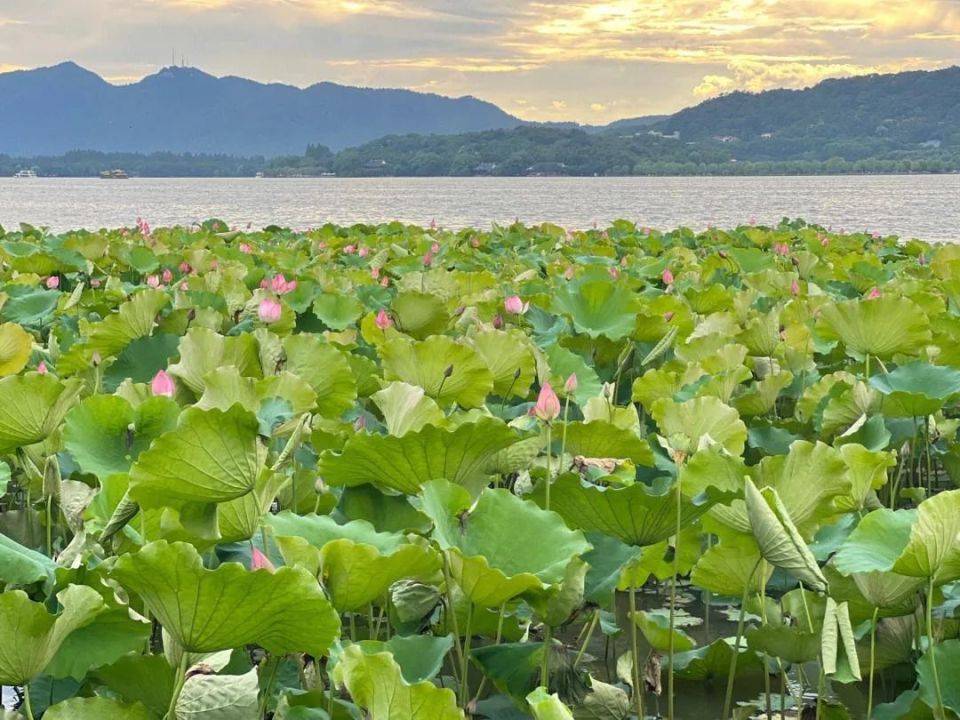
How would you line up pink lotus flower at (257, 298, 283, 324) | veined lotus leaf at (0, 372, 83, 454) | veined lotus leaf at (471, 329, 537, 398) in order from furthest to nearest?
pink lotus flower at (257, 298, 283, 324) < veined lotus leaf at (471, 329, 537, 398) < veined lotus leaf at (0, 372, 83, 454)

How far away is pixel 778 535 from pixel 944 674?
488 mm

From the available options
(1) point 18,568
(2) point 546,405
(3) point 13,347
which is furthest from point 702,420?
(3) point 13,347

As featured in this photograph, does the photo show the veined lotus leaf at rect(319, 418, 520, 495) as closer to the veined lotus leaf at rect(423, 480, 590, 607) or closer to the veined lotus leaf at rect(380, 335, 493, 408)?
the veined lotus leaf at rect(423, 480, 590, 607)

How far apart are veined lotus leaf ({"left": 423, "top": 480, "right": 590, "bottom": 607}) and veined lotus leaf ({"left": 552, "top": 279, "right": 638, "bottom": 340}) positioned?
6.91 feet

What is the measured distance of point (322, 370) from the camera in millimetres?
2549

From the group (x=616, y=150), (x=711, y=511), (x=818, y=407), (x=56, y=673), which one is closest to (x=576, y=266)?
(x=818, y=407)

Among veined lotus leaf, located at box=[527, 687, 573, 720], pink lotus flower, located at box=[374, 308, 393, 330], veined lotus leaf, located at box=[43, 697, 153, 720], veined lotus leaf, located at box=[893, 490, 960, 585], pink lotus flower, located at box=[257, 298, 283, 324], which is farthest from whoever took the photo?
pink lotus flower, located at box=[374, 308, 393, 330]

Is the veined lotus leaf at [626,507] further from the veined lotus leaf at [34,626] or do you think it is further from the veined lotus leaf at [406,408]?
the veined lotus leaf at [34,626]

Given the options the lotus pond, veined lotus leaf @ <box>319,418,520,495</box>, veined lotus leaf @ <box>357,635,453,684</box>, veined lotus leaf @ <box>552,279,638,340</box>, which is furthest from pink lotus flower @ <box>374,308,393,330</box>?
veined lotus leaf @ <box>357,635,453,684</box>

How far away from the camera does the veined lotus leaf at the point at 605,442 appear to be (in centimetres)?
210

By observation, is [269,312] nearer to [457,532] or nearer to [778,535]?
[457,532]

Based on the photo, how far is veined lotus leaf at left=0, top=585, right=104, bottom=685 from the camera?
1.22m

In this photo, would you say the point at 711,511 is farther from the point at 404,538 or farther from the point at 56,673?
the point at 56,673

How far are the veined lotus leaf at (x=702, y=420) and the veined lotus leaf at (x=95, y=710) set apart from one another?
1194mm
